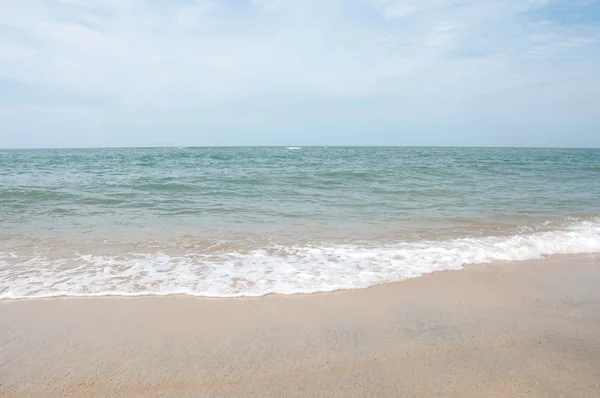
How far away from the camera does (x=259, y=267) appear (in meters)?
4.66

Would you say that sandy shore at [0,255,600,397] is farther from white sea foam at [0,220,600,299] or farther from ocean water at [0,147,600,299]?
ocean water at [0,147,600,299]

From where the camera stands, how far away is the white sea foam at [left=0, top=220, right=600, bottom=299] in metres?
3.93

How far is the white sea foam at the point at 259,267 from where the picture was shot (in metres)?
3.93

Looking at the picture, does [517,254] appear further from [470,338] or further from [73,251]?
[73,251]

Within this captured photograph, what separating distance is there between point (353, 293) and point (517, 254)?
294 centimetres

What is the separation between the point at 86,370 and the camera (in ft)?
8.13

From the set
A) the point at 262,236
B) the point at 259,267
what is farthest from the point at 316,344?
the point at 262,236

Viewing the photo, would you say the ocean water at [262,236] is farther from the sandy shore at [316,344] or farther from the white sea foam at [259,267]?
the sandy shore at [316,344]

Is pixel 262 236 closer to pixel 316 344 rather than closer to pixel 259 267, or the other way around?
pixel 259 267

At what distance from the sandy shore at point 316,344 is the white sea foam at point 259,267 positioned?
271 mm

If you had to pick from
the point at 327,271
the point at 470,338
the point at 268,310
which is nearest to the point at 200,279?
the point at 268,310

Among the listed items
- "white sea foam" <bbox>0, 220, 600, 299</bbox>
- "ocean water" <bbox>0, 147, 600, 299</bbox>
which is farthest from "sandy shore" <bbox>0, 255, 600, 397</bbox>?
"ocean water" <bbox>0, 147, 600, 299</bbox>

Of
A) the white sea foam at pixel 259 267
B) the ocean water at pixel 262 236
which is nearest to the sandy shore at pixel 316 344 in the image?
the white sea foam at pixel 259 267

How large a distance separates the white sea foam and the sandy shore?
27 centimetres
